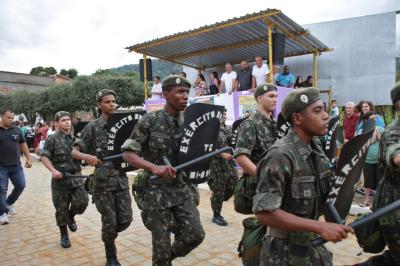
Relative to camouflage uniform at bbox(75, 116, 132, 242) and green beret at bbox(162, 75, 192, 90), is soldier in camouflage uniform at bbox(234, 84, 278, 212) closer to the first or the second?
green beret at bbox(162, 75, 192, 90)

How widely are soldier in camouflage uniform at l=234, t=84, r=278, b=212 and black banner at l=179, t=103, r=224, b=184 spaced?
0.33m

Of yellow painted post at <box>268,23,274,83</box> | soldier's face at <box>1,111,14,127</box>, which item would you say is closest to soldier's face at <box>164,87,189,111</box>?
soldier's face at <box>1,111,14,127</box>

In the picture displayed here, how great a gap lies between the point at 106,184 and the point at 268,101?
216cm

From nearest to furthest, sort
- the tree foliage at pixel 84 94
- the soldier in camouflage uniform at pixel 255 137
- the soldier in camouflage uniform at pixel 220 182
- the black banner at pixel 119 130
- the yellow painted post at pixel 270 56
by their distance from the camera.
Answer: the soldier in camouflage uniform at pixel 255 137, the black banner at pixel 119 130, the soldier in camouflage uniform at pixel 220 182, the yellow painted post at pixel 270 56, the tree foliage at pixel 84 94

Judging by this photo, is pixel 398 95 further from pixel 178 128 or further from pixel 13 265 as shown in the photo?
pixel 13 265

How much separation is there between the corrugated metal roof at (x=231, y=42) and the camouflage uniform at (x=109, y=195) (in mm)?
6776

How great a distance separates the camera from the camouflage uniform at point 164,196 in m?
3.46

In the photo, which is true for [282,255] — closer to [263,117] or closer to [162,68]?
[263,117]

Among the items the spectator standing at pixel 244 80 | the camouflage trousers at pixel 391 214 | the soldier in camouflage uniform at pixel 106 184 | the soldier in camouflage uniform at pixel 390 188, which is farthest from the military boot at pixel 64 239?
the spectator standing at pixel 244 80

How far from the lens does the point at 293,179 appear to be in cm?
207

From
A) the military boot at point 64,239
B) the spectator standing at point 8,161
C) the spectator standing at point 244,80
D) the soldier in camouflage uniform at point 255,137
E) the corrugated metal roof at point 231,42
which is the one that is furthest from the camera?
the spectator standing at point 244,80

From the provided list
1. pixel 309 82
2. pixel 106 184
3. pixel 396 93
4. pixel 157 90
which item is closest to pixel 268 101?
pixel 396 93

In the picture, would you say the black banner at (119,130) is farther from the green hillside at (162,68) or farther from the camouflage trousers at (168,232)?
the green hillside at (162,68)

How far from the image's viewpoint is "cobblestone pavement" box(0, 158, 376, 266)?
4.68 meters
